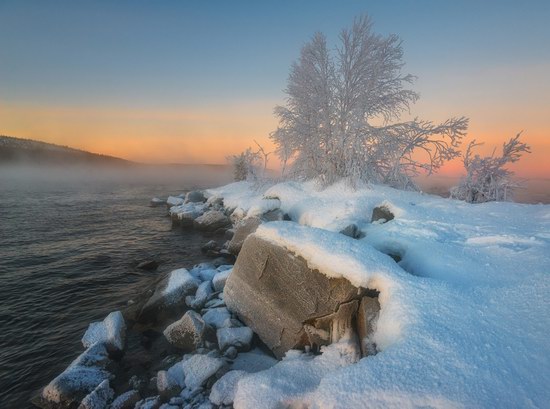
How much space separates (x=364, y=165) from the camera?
13.5m

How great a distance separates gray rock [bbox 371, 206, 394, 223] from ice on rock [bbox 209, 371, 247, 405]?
6.86 metres

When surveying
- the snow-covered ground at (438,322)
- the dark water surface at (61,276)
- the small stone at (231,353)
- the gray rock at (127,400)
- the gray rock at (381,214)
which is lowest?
the dark water surface at (61,276)

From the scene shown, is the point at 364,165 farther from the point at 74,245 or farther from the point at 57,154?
the point at 57,154

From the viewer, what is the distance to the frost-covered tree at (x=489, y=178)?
12.5 m

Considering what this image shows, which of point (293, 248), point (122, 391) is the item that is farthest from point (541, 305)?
point (122, 391)

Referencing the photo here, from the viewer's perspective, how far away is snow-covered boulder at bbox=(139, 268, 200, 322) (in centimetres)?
722

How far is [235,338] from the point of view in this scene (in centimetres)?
579

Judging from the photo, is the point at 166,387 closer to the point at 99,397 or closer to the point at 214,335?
the point at 99,397

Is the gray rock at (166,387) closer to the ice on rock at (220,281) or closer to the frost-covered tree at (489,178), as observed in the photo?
the ice on rock at (220,281)

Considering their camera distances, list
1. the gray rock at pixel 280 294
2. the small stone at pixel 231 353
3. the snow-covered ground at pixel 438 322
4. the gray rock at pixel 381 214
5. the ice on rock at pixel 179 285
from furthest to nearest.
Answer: the gray rock at pixel 381 214 < the ice on rock at pixel 179 285 < the small stone at pixel 231 353 < the gray rock at pixel 280 294 < the snow-covered ground at pixel 438 322

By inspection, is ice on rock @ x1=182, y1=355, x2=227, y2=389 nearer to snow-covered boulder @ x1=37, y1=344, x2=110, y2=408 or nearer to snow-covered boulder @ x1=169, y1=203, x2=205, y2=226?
snow-covered boulder @ x1=37, y1=344, x2=110, y2=408

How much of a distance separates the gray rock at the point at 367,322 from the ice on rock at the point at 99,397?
4.42m

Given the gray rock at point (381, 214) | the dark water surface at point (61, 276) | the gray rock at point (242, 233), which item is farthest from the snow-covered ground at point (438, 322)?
the dark water surface at point (61, 276)

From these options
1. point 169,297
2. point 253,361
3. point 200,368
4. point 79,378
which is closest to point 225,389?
point 200,368
